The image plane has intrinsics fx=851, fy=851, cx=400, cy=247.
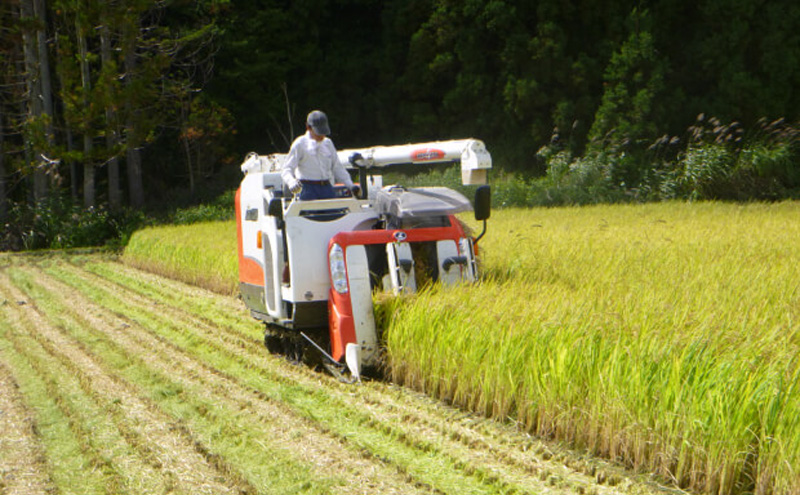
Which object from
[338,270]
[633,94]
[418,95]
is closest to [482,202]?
[338,270]

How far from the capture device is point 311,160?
24.0ft

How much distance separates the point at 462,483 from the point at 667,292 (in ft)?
7.98

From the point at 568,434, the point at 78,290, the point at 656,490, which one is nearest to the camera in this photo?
the point at 656,490

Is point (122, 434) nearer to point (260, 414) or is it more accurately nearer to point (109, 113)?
point (260, 414)

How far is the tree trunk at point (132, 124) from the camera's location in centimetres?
2109

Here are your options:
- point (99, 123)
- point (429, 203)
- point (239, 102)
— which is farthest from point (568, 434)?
point (239, 102)

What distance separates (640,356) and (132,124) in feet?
69.3

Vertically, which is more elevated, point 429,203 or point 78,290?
point 429,203

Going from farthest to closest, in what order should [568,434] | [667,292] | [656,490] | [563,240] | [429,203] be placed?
[563,240], [429,203], [667,292], [568,434], [656,490]

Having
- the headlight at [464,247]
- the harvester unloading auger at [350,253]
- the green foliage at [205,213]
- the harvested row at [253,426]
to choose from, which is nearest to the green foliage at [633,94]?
the green foliage at [205,213]

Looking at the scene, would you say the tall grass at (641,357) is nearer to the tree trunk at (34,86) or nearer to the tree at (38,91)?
the tree at (38,91)

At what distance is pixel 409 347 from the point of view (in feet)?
19.8

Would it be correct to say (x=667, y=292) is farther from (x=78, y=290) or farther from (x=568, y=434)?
(x=78, y=290)

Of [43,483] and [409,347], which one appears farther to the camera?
[409,347]
